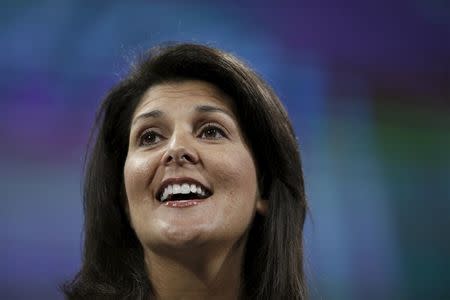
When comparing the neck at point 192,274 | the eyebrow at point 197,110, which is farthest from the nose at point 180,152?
the neck at point 192,274

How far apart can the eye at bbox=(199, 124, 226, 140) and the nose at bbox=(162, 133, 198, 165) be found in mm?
68

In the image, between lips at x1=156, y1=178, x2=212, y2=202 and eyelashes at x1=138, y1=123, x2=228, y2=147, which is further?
eyelashes at x1=138, y1=123, x2=228, y2=147

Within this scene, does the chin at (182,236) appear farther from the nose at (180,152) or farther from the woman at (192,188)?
the nose at (180,152)

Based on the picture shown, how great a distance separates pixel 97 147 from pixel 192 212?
45 cm

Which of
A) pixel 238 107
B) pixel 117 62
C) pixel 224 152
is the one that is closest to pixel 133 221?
pixel 224 152

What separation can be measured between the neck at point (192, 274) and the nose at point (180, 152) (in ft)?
0.71

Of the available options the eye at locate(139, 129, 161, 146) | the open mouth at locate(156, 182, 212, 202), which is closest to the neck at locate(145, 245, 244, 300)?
the open mouth at locate(156, 182, 212, 202)

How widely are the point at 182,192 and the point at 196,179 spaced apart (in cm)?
4

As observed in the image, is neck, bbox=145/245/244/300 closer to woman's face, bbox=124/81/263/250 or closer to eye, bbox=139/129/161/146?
woman's face, bbox=124/81/263/250

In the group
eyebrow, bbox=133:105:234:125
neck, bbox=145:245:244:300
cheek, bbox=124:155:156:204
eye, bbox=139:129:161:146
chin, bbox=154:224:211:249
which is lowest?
neck, bbox=145:245:244:300

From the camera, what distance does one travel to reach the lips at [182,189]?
1.61m

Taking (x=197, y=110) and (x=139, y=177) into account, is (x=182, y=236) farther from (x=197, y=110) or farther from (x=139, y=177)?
(x=197, y=110)

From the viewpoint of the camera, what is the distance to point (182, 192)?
→ 1.61 metres

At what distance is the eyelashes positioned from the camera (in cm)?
171
